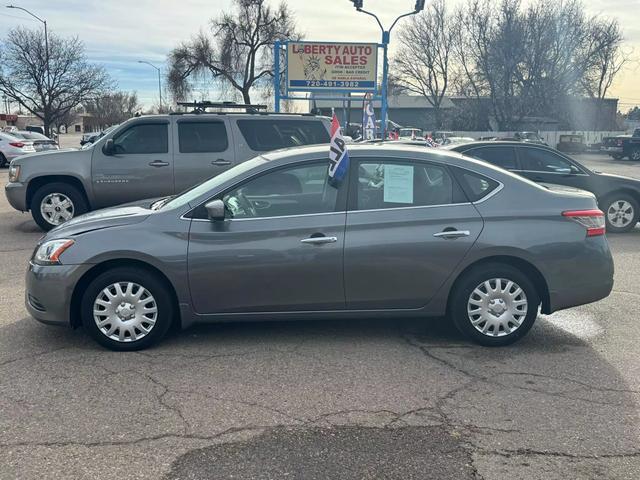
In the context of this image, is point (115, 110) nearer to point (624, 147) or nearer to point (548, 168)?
point (624, 147)

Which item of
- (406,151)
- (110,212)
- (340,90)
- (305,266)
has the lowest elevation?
(305,266)

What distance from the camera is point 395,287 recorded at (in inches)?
187

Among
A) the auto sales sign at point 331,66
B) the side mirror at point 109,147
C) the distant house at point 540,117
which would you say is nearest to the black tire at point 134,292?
the side mirror at point 109,147

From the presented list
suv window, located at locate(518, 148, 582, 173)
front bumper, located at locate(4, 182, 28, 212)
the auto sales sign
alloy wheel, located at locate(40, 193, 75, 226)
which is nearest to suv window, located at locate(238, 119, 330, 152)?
alloy wheel, located at locate(40, 193, 75, 226)

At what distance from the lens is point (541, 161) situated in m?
10.2

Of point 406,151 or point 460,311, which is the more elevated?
point 406,151

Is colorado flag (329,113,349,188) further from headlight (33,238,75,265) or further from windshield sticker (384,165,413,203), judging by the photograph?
headlight (33,238,75,265)

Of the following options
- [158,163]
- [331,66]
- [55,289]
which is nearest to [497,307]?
[55,289]

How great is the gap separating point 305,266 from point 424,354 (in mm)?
1169

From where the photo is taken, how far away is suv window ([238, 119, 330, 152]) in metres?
9.81

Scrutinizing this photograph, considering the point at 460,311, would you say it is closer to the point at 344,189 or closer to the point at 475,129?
the point at 344,189

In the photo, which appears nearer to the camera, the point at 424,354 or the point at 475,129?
the point at 424,354

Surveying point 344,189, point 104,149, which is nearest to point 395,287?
point 344,189

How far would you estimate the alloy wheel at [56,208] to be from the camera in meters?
9.84
